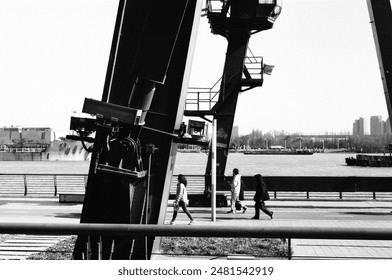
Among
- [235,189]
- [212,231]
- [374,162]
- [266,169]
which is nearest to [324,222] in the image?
[235,189]

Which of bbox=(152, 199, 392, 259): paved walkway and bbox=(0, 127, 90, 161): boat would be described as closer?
bbox=(152, 199, 392, 259): paved walkway

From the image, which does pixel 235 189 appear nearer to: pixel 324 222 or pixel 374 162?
pixel 324 222

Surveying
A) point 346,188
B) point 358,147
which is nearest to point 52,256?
point 346,188

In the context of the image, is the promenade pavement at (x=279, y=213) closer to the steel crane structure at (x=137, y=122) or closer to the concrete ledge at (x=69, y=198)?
the concrete ledge at (x=69, y=198)

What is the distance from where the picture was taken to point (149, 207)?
6309mm

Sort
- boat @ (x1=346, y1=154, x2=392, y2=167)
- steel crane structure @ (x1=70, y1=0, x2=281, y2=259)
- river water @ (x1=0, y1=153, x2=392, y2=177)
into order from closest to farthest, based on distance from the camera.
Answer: steel crane structure @ (x1=70, y1=0, x2=281, y2=259), river water @ (x1=0, y1=153, x2=392, y2=177), boat @ (x1=346, y1=154, x2=392, y2=167)

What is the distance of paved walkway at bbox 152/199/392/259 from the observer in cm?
941

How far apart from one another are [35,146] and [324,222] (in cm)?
13796

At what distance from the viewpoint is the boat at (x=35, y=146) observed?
5271 inches

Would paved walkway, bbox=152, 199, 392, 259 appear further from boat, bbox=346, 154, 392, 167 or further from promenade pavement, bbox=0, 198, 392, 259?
boat, bbox=346, 154, 392, 167

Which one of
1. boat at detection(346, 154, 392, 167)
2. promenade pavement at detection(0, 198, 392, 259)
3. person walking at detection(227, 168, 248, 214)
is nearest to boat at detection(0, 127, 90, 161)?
boat at detection(346, 154, 392, 167)

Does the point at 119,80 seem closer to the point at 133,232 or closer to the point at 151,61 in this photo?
the point at 151,61

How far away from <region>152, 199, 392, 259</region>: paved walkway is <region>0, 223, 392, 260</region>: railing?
465 centimetres
